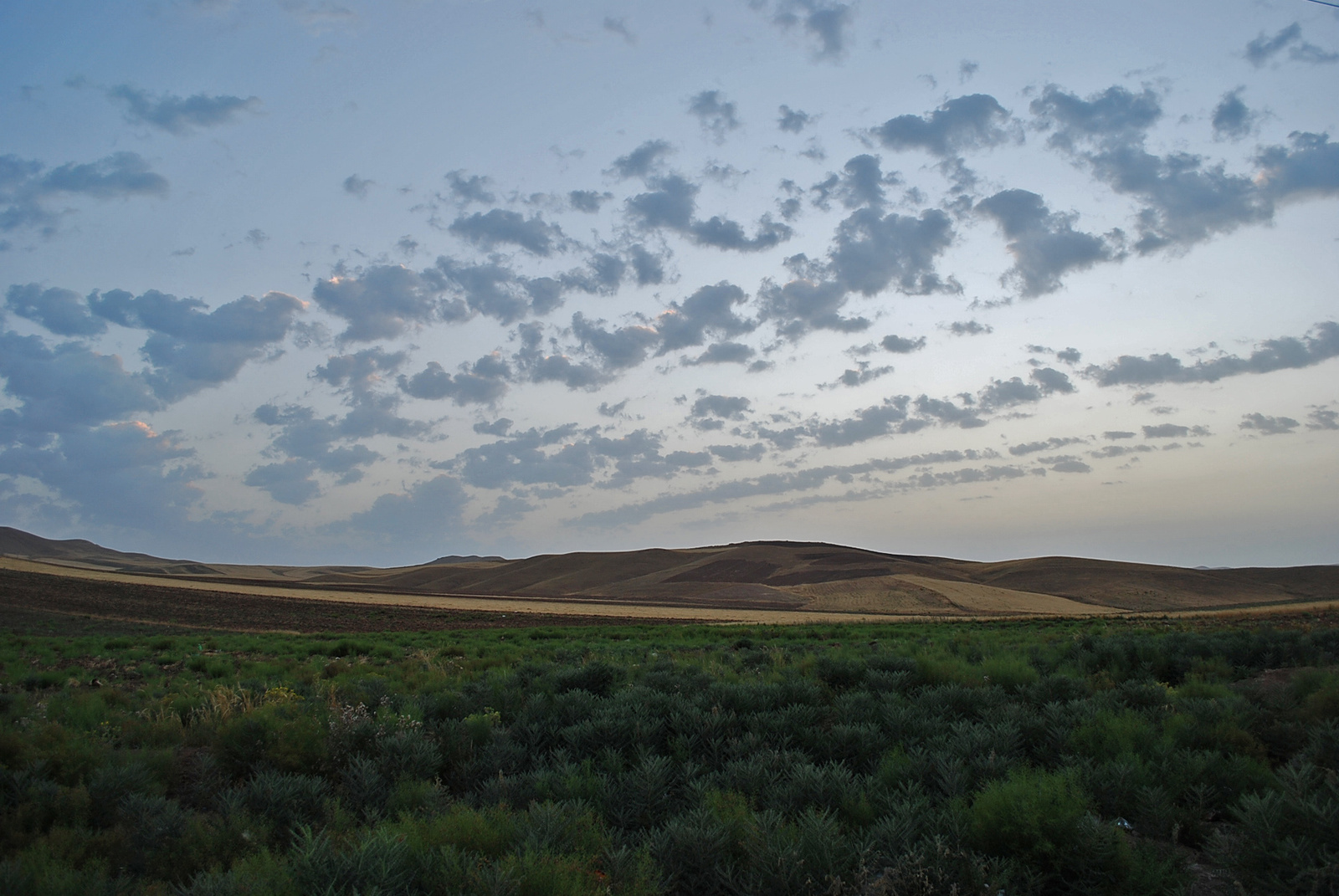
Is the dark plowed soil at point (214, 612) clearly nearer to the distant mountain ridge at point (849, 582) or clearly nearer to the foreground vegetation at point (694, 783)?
the distant mountain ridge at point (849, 582)

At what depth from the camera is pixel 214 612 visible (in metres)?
44.7

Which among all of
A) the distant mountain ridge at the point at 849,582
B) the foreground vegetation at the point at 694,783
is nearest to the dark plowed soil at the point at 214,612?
the distant mountain ridge at the point at 849,582

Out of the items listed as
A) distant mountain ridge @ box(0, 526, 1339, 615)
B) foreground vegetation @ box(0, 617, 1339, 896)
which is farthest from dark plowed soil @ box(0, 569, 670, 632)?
foreground vegetation @ box(0, 617, 1339, 896)

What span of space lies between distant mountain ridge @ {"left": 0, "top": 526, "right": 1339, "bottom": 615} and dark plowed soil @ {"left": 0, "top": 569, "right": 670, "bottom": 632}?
2583 cm

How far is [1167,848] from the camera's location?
17.6ft

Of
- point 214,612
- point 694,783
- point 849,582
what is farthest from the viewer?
point 849,582

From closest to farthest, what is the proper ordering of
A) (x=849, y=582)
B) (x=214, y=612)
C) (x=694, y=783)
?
1. (x=694, y=783)
2. (x=214, y=612)
3. (x=849, y=582)

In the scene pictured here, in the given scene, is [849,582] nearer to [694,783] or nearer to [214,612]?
[214,612]

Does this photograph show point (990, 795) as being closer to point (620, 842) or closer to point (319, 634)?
point (620, 842)

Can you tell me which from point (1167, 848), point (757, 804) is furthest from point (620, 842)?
point (1167, 848)

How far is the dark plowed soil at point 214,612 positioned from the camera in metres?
37.5

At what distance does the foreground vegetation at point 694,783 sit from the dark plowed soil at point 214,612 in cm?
2966

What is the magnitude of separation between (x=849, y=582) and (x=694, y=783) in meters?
79.2

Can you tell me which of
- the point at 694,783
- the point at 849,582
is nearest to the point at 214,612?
the point at 694,783
